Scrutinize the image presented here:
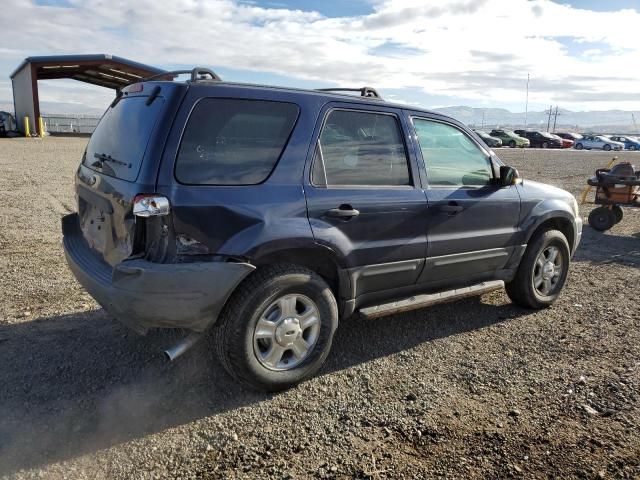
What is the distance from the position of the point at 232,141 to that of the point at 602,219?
8.13 m

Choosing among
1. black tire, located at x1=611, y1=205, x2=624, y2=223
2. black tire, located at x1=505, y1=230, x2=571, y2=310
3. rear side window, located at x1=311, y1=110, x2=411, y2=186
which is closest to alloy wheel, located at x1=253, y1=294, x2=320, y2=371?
rear side window, located at x1=311, y1=110, x2=411, y2=186

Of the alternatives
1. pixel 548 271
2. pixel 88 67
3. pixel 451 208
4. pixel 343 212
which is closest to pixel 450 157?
pixel 451 208

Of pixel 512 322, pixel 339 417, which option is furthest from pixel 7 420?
pixel 512 322

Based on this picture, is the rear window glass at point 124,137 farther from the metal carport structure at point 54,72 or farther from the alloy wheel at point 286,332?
the metal carport structure at point 54,72

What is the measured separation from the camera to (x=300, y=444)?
2.90 metres

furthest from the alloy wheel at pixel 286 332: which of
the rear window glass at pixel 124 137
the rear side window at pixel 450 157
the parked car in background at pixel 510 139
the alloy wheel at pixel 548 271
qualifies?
the parked car in background at pixel 510 139

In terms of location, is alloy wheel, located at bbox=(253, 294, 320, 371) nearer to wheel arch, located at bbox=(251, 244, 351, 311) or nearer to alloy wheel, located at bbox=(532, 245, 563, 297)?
wheel arch, located at bbox=(251, 244, 351, 311)

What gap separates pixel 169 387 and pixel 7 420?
0.92 meters

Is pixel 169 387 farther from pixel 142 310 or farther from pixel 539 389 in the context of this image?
pixel 539 389

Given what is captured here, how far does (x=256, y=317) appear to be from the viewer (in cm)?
323

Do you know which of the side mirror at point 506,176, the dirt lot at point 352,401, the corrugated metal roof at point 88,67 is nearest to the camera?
the dirt lot at point 352,401

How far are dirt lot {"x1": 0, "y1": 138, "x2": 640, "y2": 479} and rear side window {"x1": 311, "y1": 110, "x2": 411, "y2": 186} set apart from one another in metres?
1.34

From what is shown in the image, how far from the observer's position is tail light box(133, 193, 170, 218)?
9.59 feet

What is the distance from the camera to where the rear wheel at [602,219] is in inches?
360
